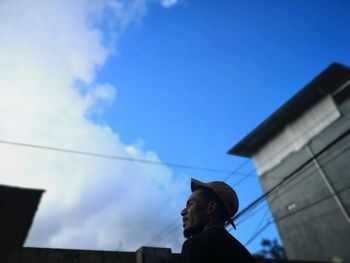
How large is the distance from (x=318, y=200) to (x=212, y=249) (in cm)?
1502

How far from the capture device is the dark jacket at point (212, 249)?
206 cm

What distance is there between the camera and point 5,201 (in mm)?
10070

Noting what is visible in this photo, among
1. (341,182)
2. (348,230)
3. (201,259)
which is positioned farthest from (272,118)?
(201,259)

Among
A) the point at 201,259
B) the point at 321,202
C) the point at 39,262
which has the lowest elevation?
the point at 201,259

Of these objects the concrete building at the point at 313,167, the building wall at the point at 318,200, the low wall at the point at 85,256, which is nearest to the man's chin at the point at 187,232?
the low wall at the point at 85,256

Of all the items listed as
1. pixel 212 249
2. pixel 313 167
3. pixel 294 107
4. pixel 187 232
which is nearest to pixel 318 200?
pixel 313 167

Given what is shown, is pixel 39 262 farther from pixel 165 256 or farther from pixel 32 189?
pixel 32 189

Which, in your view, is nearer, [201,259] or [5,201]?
[201,259]

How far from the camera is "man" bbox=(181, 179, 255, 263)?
6.85ft

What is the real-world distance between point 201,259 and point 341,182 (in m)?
14.4

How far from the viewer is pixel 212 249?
210 centimetres

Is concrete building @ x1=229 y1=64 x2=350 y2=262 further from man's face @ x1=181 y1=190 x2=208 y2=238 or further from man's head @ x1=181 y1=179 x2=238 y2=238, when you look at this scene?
man's face @ x1=181 y1=190 x2=208 y2=238

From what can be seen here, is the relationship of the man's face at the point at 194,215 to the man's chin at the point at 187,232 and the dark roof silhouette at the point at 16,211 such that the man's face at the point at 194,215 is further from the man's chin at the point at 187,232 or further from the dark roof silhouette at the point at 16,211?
the dark roof silhouette at the point at 16,211

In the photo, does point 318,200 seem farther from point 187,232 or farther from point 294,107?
point 187,232
